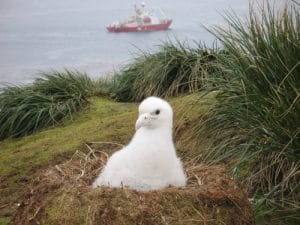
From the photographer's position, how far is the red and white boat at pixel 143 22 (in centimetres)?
1300

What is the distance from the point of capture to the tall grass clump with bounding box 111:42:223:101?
717 cm

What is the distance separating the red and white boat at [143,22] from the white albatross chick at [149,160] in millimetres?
9312

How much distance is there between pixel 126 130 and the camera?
610cm

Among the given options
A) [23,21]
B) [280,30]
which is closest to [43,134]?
[280,30]

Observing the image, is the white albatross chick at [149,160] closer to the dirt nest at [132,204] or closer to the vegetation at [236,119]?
the dirt nest at [132,204]

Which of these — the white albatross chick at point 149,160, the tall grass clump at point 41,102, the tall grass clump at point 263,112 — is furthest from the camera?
the tall grass clump at point 41,102

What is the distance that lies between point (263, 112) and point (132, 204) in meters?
1.57

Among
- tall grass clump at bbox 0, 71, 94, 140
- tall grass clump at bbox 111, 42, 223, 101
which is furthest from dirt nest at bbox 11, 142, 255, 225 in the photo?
tall grass clump at bbox 0, 71, 94, 140

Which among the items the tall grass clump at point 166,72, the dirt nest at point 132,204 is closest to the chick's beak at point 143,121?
the dirt nest at point 132,204

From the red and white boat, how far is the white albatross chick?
367 inches

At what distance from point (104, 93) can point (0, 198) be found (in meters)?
3.57

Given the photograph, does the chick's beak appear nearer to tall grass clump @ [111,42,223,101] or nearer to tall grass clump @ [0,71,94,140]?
tall grass clump @ [111,42,223,101]

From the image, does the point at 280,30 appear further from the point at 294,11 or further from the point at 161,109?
the point at 161,109

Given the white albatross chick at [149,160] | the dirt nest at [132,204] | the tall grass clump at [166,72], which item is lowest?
the tall grass clump at [166,72]
